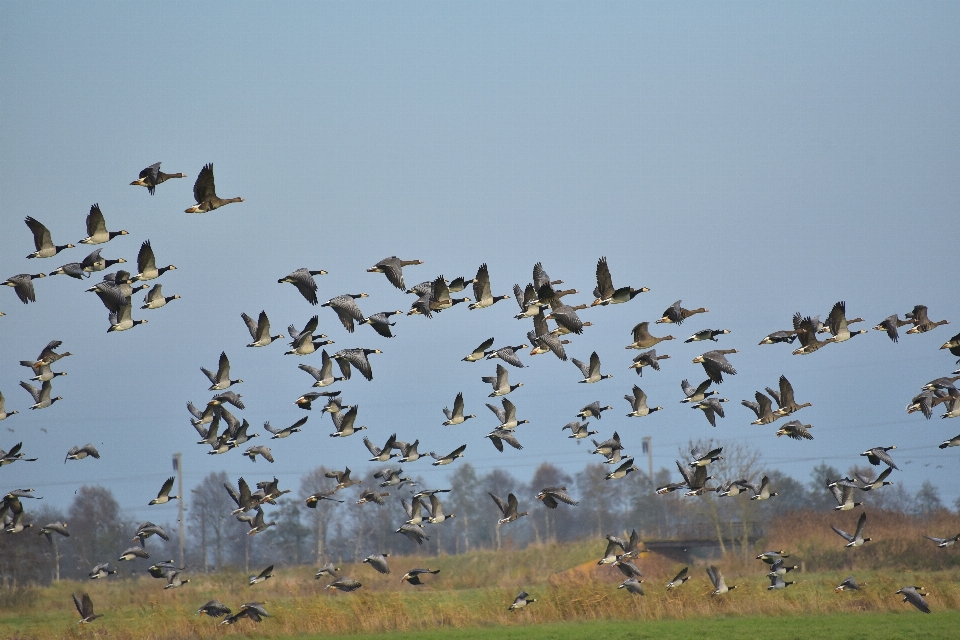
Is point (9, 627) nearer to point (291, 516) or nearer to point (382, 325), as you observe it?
point (382, 325)

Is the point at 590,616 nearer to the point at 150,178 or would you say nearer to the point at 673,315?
the point at 673,315

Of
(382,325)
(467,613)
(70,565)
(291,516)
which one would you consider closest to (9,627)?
(467,613)

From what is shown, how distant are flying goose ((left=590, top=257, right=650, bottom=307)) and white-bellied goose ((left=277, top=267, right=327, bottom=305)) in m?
5.80

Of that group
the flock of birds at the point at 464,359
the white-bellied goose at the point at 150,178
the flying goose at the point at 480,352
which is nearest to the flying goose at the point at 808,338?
the flock of birds at the point at 464,359

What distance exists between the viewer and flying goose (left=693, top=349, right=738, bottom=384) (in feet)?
75.4

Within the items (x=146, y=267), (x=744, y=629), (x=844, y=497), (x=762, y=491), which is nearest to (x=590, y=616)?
(x=744, y=629)

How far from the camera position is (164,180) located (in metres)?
21.3

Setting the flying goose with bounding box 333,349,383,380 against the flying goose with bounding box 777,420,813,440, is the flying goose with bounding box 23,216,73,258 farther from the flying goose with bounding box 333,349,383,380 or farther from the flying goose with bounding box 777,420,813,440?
the flying goose with bounding box 777,420,813,440

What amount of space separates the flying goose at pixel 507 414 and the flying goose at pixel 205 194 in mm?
9049

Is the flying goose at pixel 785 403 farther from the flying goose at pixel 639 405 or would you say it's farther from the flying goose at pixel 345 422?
the flying goose at pixel 345 422

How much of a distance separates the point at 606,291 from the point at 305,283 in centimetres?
623

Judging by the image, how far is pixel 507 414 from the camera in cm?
2705

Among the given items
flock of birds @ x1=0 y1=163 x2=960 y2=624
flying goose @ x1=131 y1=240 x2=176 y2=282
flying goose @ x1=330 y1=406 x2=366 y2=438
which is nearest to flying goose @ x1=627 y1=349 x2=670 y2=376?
flock of birds @ x1=0 y1=163 x2=960 y2=624

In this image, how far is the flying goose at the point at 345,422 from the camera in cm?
2695
